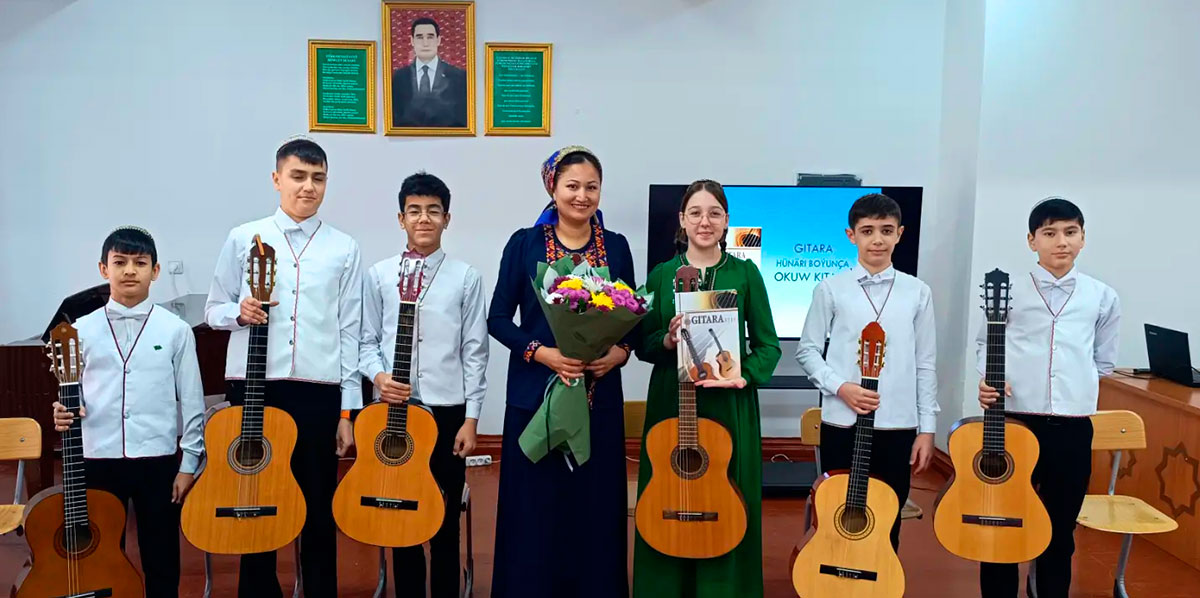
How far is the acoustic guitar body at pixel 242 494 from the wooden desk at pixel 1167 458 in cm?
376

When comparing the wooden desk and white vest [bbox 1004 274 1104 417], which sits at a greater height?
white vest [bbox 1004 274 1104 417]

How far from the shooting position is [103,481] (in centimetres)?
244

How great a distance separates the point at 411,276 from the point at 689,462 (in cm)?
106

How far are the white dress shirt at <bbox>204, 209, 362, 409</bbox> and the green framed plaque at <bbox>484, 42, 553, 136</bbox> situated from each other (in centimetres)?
221

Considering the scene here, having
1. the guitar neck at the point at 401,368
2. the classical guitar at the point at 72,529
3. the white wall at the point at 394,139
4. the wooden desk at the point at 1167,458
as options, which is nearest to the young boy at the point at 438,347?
the guitar neck at the point at 401,368

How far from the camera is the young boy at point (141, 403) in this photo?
2.41 m

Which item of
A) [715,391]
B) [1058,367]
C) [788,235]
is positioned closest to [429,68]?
[788,235]

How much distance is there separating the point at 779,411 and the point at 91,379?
12.3 feet

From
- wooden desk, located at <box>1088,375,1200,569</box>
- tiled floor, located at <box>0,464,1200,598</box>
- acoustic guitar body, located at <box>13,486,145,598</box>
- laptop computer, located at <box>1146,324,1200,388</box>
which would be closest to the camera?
acoustic guitar body, located at <box>13,486,145,598</box>

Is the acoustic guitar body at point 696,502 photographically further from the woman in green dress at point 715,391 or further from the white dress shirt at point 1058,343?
the white dress shirt at point 1058,343

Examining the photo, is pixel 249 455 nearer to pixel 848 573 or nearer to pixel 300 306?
pixel 300 306

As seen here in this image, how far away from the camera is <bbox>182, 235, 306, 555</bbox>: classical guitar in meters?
2.36

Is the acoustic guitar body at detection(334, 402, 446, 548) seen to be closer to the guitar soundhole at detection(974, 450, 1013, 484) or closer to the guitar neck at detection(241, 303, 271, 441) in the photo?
the guitar neck at detection(241, 303, 271, 441)

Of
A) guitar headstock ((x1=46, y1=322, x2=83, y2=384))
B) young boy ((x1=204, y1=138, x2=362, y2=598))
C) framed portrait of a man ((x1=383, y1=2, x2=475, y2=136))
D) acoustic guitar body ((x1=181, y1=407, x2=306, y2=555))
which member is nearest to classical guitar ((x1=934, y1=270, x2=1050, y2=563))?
young boy ((x1=204, y1=138, x2=362, y2=598))
